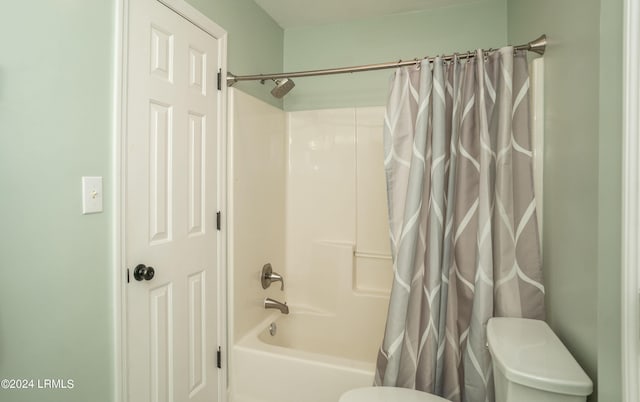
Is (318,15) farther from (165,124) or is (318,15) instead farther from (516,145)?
(516,145)

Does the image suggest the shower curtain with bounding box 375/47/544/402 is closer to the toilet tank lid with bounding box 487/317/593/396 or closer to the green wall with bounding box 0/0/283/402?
the toilet tank lid with bounding box 487/317/593/396

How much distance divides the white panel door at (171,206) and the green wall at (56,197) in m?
0.10

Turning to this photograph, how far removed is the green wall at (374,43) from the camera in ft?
6.64

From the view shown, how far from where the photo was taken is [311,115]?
2.36 metres

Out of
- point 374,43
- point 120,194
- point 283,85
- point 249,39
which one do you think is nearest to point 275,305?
point 120,194

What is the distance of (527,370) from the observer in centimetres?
84

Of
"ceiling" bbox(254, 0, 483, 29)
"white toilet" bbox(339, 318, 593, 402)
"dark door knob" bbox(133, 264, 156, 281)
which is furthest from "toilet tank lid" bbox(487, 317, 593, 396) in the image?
"ceiling" bbox(254, 0, 483, 29)

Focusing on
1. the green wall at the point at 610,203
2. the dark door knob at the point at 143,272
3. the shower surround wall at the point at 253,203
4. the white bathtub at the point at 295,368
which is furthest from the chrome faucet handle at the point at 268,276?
the green wall at the point at 610,203

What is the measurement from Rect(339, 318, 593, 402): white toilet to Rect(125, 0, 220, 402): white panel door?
2.64ft

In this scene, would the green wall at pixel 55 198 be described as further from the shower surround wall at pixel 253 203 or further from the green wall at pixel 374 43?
the green wall at pixel 374 43

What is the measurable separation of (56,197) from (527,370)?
146 cm

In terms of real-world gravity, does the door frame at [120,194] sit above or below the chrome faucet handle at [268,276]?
above

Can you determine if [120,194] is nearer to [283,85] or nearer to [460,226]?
[283,85]

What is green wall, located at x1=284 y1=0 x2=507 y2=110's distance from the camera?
203 centimetres
